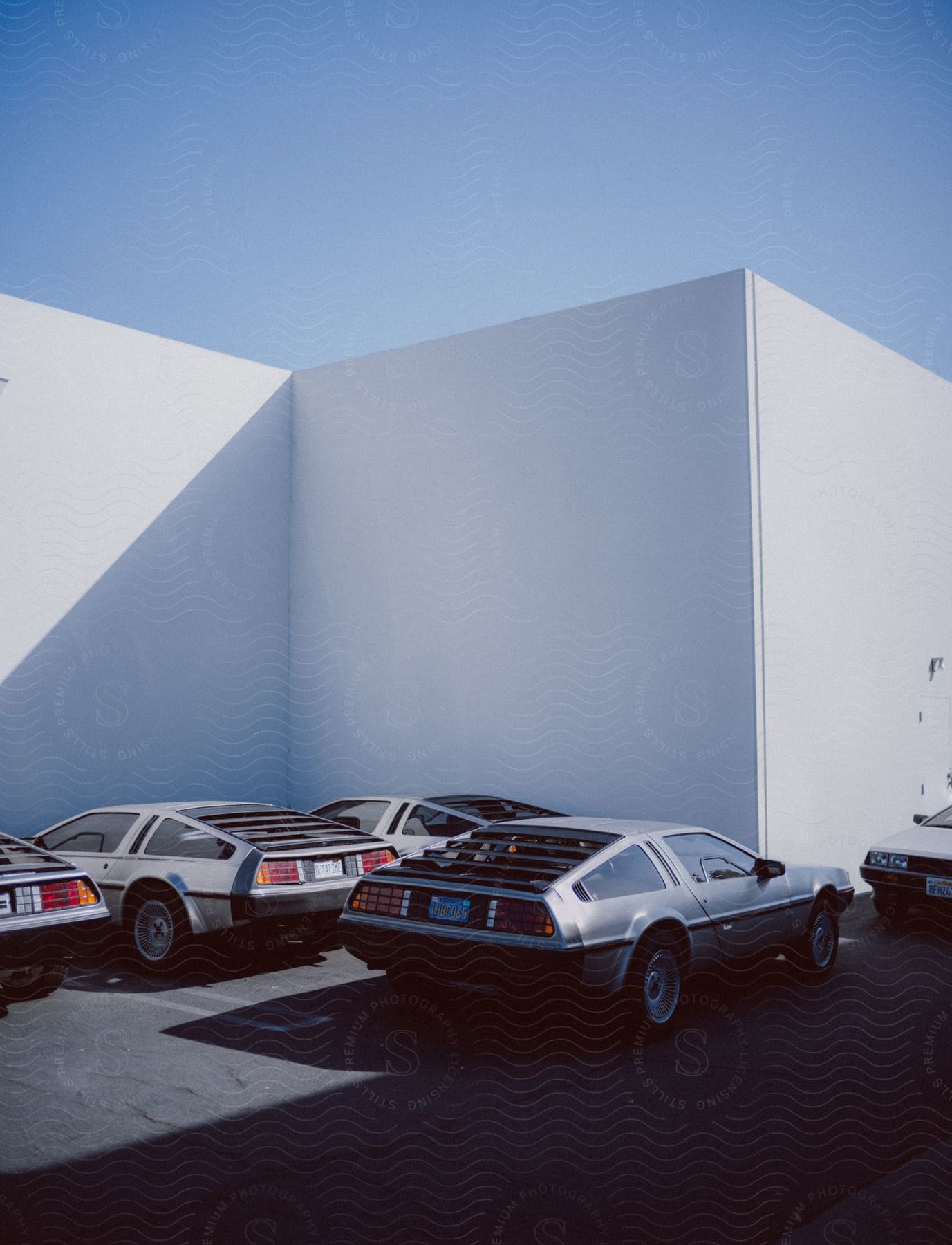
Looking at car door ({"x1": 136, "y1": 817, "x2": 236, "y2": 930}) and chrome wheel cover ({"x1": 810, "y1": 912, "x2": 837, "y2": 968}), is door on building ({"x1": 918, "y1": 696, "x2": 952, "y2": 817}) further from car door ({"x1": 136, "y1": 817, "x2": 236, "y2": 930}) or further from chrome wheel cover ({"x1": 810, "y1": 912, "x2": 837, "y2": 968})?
car door ({"x1": 136, "y1": 817, "x2": 236, "y2": 930})

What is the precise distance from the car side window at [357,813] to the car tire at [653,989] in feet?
14.3

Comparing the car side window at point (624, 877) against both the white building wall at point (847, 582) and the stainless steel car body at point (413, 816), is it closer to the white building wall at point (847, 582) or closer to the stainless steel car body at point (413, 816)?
the stainless steel car body at point (413, 816)

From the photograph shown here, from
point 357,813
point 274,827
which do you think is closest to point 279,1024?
point 274,827

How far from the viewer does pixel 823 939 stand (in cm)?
789

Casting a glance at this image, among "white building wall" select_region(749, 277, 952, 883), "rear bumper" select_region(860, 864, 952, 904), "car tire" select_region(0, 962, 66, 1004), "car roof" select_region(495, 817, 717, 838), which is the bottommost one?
"car tire" select_region(0, 962, 66, 1004)

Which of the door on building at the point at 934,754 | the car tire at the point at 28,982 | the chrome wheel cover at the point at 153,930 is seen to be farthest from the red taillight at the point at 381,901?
the door on building at the point at 934,754

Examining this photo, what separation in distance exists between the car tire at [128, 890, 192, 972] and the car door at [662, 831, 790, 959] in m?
3.59

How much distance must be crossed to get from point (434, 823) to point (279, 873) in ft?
8.59

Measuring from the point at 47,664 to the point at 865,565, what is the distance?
10554mm

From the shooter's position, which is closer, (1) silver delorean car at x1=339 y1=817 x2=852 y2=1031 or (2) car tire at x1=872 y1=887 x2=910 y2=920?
(1) silver delorean car at x1=339 y1=817 x2=852 y2=1031

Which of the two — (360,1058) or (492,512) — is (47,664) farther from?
(360,1058)

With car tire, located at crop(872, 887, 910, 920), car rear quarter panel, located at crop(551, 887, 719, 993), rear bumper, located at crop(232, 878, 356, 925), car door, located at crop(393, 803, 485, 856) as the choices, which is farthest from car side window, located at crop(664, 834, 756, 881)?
car tire, located at crop(872, 887, 910, 920)

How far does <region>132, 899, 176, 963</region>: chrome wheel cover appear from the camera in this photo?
7801 millimetres

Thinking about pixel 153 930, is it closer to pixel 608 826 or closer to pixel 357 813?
pixel 357 813
